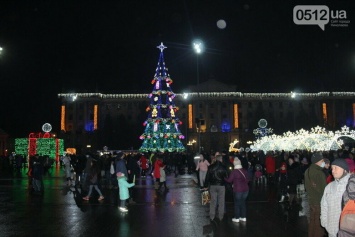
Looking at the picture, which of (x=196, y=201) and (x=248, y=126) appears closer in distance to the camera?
(x=196, y=201)

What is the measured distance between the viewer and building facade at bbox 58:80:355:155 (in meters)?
97.4

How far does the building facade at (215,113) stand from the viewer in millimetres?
97375

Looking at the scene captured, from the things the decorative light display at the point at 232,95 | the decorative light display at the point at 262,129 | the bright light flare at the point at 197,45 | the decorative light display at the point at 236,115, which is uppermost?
the decorative light display at the point at 232,95

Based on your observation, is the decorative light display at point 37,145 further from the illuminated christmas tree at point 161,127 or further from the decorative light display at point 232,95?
the decorative light display at point 232,95

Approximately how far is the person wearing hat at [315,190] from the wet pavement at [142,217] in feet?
5.51

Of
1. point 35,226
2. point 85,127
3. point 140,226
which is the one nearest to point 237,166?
point 140,226

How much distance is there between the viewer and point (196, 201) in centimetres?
1620

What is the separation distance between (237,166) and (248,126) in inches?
3633

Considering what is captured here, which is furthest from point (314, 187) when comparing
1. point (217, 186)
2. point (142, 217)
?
point (142, 217)

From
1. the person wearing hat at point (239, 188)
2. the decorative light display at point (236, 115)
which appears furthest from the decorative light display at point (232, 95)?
the person wearing hat at point (239, 188)

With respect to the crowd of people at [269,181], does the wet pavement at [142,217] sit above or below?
below

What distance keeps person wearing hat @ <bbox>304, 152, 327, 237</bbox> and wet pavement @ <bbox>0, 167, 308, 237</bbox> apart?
5.51ft

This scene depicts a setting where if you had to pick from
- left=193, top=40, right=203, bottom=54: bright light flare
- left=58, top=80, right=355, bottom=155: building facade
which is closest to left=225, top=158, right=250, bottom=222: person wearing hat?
left=193, top=40, right=203, bottom=54: bright light flare

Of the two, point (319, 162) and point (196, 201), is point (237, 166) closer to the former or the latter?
point (319, 162)
